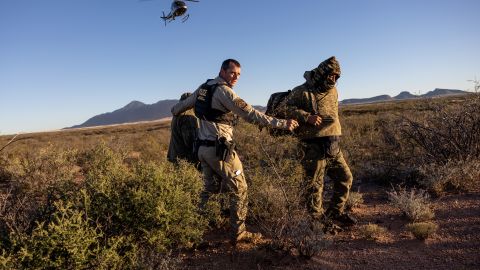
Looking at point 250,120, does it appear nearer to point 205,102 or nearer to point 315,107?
point 205,102

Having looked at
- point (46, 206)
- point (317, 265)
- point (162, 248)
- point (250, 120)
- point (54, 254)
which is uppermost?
point (250, 120)

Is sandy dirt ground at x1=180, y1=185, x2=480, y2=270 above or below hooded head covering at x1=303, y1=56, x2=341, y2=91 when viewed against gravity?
below

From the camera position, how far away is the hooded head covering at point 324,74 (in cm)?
437

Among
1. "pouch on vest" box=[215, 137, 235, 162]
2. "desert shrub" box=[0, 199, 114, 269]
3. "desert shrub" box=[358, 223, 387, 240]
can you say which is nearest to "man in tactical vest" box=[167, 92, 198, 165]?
"pouch on vest" box=[215, 137, 235, 162]

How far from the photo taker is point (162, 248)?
340 cm

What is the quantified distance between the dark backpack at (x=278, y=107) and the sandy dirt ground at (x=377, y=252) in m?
1.26

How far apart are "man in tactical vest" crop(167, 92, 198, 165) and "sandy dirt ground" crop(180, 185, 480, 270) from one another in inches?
57.8

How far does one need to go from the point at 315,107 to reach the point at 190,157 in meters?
2.16

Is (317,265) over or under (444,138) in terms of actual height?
under

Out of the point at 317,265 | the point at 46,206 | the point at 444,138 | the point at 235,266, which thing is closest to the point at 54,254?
the point at 46,206

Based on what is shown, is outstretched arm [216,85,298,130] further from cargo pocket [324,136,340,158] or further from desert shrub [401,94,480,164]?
desert shrub [401,94,480,164]

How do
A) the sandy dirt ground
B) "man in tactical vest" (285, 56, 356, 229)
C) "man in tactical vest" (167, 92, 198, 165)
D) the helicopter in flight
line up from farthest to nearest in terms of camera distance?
the helicopter in flight
"man in tactical vest" (167, 92, 198, 165)
"man in tactical vest" (285, 56, 356, 229)
the sandy dirt ground

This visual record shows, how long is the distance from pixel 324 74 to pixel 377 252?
201 centimetres

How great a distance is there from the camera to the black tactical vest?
13.1ft
